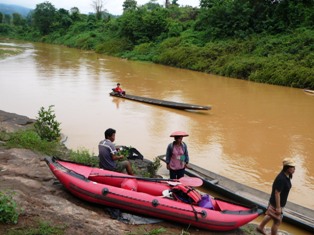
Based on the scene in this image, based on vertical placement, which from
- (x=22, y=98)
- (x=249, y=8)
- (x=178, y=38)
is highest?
(x=249, y=8)

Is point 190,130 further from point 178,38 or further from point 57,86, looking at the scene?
point 178,38

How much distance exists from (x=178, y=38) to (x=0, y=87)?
737 inches

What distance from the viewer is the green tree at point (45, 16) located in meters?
57.2

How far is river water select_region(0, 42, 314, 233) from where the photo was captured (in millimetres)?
9070

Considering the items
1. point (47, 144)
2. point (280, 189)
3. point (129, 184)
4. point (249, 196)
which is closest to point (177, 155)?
point (129, 184)

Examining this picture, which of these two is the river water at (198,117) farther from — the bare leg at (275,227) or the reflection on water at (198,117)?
the bare leg at (275,227)

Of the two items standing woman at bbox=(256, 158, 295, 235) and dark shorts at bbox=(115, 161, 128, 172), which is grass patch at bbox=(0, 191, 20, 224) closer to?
dark shorts at bbox=(115, 161, 128, 172)

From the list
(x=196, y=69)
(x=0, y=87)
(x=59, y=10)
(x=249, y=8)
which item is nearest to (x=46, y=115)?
(x=0, y=87)

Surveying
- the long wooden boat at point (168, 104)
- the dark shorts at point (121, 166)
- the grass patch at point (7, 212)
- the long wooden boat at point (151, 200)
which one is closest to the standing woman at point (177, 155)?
the long wooden boat at point (151, 200)

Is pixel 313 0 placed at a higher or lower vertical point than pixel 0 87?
higher

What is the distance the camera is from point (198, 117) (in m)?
13.3

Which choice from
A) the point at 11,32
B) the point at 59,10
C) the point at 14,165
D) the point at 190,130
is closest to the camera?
the point at 14,165

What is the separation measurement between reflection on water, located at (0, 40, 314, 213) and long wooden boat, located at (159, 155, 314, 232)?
978 millimetres

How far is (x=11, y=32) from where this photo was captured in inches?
2514
